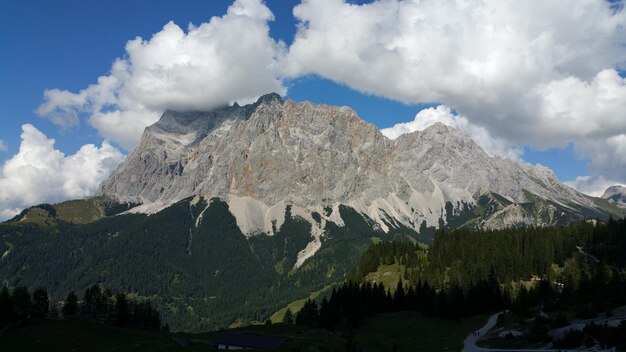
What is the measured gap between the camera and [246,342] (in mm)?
89938

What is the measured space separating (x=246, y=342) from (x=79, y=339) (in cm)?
2822

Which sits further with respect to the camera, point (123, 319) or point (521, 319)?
point (123, 319)

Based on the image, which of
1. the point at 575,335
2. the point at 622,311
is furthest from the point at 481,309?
the point at 575,335

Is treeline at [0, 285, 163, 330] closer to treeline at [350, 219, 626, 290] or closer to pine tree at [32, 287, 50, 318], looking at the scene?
pine tree at [32, 287, 50, 318]

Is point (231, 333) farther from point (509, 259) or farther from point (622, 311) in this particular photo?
point (509, 259)

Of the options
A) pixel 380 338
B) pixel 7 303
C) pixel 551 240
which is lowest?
pixel 380 338

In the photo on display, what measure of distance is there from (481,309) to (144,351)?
8503 centimetres

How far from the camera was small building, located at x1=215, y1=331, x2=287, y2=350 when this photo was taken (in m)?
86.6

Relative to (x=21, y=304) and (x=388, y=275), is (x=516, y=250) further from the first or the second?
(x=21, y=304)

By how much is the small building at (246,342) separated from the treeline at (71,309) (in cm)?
4081

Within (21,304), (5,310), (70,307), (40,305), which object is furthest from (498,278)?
(5,310)

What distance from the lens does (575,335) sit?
68.6m

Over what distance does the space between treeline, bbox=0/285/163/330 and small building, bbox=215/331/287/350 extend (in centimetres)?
4081

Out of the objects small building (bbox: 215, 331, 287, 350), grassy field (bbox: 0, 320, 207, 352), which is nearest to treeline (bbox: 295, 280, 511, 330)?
small building (bbox: 215, 331, 287, 350)
